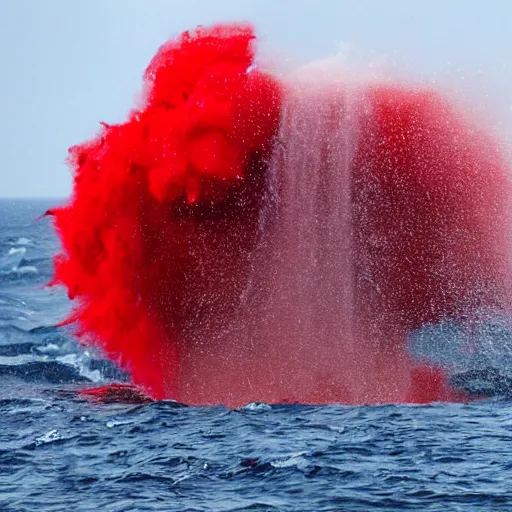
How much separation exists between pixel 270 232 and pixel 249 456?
196 inches

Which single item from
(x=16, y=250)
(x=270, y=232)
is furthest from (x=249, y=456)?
(x=16, y=250)

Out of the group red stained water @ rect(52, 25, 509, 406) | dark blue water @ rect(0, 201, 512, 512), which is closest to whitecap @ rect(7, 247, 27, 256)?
dark blue water @ rect(0, 201, 512, 512)

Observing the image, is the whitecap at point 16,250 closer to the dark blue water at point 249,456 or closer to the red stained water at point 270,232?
the dark blue water at point 249,456

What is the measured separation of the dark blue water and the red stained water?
113cm

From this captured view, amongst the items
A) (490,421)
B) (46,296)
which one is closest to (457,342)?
(490,421)

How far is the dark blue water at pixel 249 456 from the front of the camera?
12.2 metres

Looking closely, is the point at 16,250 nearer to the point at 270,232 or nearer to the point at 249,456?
the point at 270,232

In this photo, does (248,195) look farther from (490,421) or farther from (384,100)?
(490,421)

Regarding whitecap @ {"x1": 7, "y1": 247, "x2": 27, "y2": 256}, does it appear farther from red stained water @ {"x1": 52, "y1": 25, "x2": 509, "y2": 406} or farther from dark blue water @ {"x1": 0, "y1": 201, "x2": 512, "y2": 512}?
red stained water @ {"x1": 52, "y1": 25, "x2": 509, "y2": 406}

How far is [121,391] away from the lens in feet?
62.9

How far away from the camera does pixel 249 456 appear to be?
553 inches

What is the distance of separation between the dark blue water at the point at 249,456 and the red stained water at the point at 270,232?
3.71ft

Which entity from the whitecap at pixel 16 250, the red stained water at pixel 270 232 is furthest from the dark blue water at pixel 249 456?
the whitecap at pixel 16 250

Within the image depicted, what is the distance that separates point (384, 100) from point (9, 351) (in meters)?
12.9
